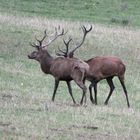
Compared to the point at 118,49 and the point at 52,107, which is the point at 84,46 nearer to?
the point at 118,49

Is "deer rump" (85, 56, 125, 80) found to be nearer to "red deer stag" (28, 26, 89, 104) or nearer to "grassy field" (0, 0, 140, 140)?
"grassy field" (0, 0, 140, 140)

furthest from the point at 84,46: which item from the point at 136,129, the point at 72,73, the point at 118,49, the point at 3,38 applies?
the point at 136,129

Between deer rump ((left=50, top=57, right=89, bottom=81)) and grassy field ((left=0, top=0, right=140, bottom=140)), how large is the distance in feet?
2.19

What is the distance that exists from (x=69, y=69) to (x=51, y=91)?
271 centimetres

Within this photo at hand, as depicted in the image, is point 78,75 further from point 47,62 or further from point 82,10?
point 82,10

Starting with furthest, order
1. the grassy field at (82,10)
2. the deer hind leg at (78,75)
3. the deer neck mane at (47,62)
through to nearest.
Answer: the grassy field at (82,10), the deer neck mane at (47,62), the deer hind leg at (78,75)

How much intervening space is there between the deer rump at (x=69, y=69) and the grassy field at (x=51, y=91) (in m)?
0.67

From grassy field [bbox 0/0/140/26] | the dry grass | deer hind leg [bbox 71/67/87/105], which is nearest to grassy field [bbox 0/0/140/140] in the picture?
the dry grass

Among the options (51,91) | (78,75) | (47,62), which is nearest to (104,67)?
(78,75)

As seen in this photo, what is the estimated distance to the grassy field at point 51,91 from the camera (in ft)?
37.0

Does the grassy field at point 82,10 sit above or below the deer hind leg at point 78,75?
above

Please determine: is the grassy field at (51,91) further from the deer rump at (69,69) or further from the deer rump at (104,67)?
the deer rump at (104,67)

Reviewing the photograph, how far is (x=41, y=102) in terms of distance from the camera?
1473cm

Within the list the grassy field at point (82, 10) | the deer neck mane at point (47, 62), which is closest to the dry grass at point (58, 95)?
the deer neck mane at point (47, 62)
